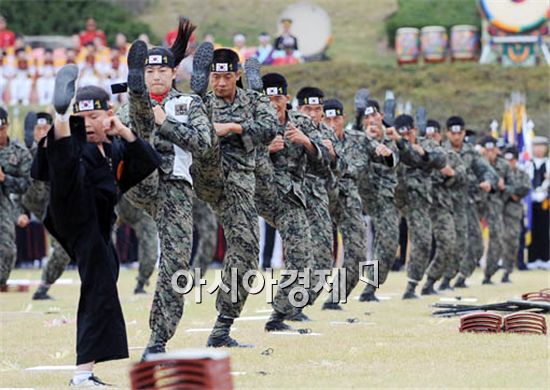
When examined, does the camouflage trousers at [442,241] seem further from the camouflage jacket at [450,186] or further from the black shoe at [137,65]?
the black shoe at [137,65]

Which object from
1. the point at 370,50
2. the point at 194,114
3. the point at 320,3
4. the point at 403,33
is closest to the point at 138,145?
the point at 194,114

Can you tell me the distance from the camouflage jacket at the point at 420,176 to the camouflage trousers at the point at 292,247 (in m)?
5.61

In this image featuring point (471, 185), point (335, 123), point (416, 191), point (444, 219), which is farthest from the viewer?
point (471, 185)

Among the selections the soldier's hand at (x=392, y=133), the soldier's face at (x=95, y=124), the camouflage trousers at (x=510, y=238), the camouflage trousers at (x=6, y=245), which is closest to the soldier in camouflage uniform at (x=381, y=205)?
the soldier's hand at (x=392, y=133)

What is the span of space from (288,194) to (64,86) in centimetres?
498

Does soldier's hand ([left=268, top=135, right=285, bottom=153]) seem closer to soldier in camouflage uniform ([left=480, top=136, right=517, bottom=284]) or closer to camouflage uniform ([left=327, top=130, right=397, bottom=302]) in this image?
camouflage uniform ([left=327, top=130, right=397, bottom=302])

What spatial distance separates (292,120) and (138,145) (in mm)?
4972

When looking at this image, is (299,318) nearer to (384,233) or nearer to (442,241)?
(384,233)

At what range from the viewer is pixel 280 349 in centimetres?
1130

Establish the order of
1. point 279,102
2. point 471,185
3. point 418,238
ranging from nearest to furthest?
point 279,102, point 418,238, point 471,185

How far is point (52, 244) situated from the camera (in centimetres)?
1831

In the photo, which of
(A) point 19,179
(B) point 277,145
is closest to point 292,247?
(B) point 277,145

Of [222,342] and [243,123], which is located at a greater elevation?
[243,123]

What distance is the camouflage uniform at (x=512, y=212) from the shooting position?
952 inches
